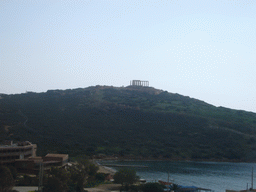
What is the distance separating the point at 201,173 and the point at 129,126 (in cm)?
3407

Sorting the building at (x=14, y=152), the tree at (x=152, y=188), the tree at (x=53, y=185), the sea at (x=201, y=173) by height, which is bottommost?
the sea at (x=201, y=173)

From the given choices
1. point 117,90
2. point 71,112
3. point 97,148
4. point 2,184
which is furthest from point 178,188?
point 117,90

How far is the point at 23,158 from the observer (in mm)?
46500

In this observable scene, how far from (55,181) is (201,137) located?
61.2m

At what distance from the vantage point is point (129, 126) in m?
90.0

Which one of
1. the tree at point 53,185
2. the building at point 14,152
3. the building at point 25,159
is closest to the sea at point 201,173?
the building at point 25,159

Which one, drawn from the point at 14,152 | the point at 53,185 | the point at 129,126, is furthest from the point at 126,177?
the point at 129,126

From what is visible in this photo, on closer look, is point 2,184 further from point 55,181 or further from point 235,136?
point 235,136

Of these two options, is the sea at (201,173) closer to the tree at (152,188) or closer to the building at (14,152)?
the tree at (152,188)

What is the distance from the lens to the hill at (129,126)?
7412 centimetres

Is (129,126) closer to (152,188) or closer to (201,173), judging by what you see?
(201,173)

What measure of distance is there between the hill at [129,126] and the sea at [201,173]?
190 inches

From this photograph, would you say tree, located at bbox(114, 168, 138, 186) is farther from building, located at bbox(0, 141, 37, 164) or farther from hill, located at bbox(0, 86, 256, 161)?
hill, located at bbox(0, 86, 256, 161)

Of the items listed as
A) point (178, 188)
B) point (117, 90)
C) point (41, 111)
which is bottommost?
point (178, 188)
